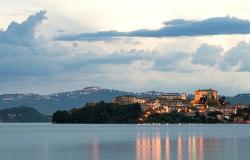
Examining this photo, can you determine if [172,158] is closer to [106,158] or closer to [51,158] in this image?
[106,158]

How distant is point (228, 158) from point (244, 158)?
1721mm

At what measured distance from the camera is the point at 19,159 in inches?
2258

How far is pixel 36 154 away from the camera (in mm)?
63906

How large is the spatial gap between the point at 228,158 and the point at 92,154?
1426cm

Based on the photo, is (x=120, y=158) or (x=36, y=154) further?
(x=36, y=154)

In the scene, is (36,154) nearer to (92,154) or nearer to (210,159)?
(92,154)

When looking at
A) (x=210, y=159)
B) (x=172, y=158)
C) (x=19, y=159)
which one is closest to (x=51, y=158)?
(x=19, y=159)

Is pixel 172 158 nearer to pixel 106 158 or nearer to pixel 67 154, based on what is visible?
pixel 106 158

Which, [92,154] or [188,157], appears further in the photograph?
[92,154]

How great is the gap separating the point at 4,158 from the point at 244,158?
2301cm

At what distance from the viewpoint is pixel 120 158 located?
57.4 m

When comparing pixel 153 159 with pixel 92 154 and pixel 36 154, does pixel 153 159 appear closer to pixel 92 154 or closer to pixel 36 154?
pixel 92 154

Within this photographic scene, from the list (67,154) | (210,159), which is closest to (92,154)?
(67,154)

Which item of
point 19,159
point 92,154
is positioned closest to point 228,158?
point 92,154
